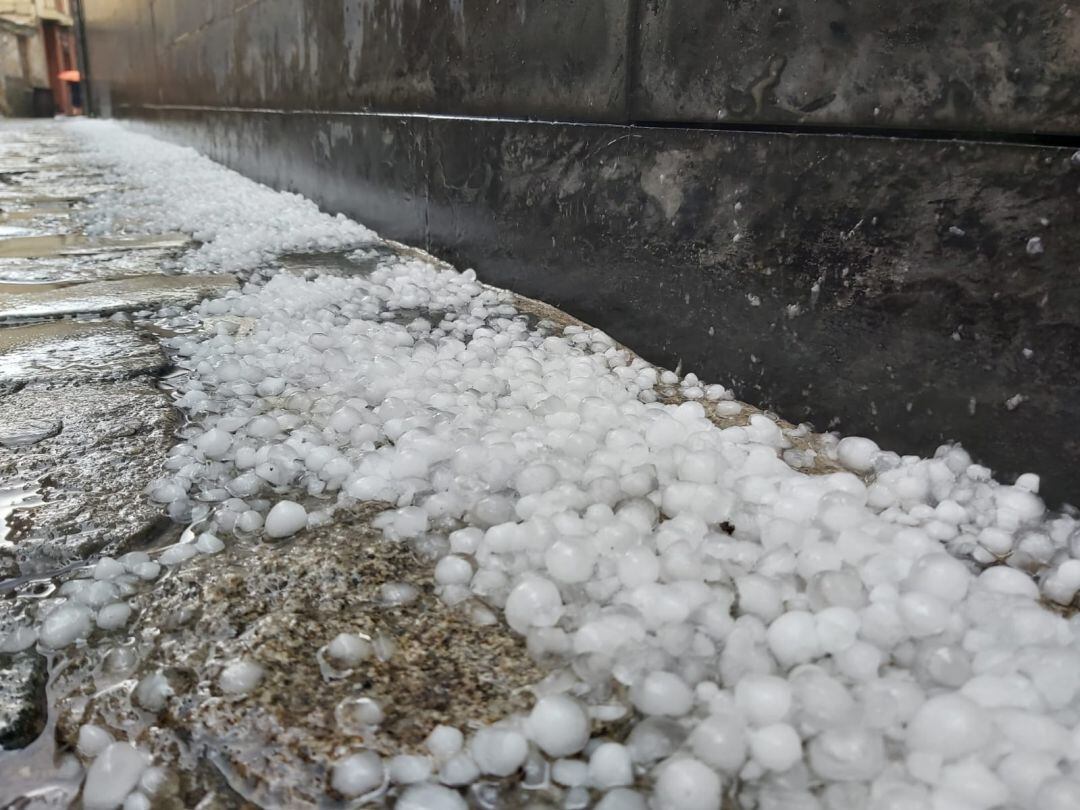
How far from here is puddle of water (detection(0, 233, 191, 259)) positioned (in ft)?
10.7

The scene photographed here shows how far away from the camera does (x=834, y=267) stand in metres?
1.46

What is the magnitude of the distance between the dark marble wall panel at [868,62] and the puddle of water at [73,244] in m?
2.62

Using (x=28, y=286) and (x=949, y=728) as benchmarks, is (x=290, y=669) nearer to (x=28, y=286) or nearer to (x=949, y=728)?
(x=949, y=728)

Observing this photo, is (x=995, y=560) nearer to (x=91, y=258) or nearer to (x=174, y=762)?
(x=174, y=762)

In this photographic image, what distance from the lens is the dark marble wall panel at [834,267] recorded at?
1193 mm

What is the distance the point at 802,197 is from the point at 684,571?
0.81 metres

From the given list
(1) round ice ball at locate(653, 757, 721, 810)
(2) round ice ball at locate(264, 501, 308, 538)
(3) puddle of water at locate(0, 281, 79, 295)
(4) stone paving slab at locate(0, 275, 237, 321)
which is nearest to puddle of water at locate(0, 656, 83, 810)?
(2) round ice ball at locate(264, 501, 308, 538)

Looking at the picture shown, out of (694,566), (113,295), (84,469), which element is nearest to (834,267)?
(694,566)

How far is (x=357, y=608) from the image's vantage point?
3.38 ft

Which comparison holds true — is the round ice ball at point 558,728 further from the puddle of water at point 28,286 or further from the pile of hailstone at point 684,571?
the puddle of water at point 28,286

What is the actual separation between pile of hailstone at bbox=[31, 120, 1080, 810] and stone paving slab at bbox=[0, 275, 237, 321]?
0.80 meters

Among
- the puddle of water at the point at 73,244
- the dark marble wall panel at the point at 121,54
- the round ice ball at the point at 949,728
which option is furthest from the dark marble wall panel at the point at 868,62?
the dark marble wall panel at the point at 121,54

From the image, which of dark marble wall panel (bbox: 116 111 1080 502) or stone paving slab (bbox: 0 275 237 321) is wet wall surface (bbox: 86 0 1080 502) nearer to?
dark marble wall panel (bbox: 116 111 1080 502)

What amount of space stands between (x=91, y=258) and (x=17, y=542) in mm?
2436
